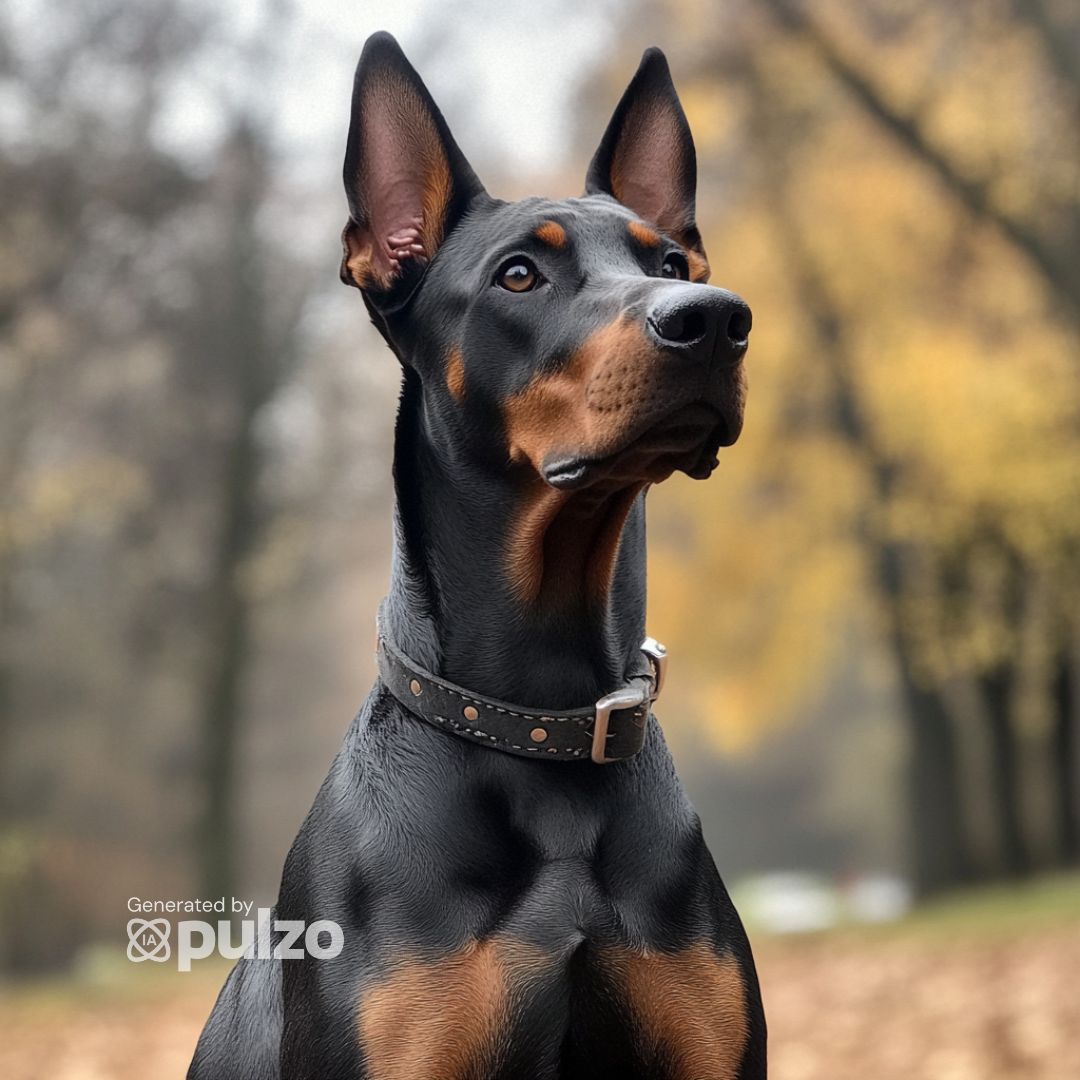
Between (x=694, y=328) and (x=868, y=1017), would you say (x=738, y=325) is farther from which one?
(x=868, y=1017)

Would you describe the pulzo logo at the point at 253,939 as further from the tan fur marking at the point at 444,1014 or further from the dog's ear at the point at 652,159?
the dog's ear at the point at 652,159

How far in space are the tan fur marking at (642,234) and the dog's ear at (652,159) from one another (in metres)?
0.24

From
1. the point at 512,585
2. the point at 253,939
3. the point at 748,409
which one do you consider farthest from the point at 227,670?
the point at 512,585

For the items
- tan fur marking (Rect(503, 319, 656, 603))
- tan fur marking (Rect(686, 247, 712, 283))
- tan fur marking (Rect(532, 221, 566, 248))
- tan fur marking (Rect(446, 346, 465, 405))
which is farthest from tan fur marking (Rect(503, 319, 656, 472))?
tan fur marking (Rect(686, 247, 712, 283))

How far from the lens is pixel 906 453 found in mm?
16031

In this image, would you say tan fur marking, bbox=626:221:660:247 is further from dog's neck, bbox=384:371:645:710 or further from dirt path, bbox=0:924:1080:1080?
dirt path, bbox=0:924:1080:1080

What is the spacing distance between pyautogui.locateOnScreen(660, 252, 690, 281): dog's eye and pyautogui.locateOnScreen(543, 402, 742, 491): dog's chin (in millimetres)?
504

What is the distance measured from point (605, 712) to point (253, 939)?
98 cm

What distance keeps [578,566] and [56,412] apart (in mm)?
14200

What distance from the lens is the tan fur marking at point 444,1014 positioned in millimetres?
2557

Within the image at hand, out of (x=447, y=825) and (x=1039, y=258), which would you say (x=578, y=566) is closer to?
(x=447, y=825)

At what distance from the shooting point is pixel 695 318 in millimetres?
2539

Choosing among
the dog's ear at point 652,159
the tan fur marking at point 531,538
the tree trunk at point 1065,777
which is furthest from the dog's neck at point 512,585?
the tree trunk at point 1065,777

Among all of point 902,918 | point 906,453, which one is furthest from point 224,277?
point 902,918
